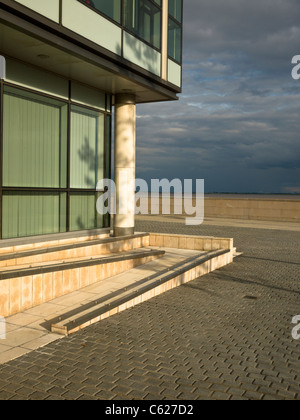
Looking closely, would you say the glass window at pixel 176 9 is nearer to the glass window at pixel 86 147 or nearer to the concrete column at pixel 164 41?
the concrete column at pixel 164 41

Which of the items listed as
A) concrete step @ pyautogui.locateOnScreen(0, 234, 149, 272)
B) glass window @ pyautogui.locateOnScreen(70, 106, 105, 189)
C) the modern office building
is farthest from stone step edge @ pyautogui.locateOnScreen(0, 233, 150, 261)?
glass window @ pyautogui.locateOnScreen(70, 106, 105, 189)

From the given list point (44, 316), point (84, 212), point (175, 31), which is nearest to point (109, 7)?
point (175, 31)

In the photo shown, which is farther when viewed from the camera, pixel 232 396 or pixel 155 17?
pixel 155 17

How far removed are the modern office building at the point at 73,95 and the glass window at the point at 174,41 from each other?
0.03 meters

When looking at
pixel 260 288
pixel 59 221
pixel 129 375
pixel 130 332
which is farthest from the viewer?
pixel 59 221

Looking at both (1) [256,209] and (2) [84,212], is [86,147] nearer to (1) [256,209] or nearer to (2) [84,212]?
(2) [84,212]

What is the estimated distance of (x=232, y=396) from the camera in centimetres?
491

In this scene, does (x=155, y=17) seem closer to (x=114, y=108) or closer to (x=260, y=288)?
(x=114, y=108)

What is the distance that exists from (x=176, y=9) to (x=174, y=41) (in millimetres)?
1179

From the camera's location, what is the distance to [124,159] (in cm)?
1420

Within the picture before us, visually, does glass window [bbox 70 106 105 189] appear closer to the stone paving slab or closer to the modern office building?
the modern office building

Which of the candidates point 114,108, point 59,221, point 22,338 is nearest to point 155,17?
point 114,108

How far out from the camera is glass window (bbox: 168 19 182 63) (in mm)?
14695

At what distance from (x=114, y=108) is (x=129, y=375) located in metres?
10.8
